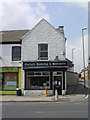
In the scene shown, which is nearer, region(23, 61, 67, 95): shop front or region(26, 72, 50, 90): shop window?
region(23, 61, 67, 95): shop front

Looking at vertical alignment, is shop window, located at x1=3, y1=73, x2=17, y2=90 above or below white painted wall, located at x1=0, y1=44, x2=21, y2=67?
below

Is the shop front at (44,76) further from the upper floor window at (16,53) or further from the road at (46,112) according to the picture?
the road at (46,112)

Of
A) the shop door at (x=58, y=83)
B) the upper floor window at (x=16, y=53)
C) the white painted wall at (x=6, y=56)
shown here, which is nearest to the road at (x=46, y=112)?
the shop door at (x=58, y=83)

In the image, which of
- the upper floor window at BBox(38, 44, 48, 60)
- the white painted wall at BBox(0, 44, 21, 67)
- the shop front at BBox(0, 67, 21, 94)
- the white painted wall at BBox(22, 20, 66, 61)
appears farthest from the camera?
the white painted wall at BBox(0, 44, 21, 67)

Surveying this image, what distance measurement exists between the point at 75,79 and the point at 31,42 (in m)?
23.7

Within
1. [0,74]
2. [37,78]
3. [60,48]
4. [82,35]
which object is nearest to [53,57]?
[60,48]

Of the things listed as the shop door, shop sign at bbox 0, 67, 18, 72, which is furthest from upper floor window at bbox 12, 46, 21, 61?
the shop door

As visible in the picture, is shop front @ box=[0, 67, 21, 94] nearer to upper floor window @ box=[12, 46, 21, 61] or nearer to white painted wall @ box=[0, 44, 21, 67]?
white painted wall @ box=[0, 44, 21, 67]

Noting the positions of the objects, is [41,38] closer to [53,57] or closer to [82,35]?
[53,57]

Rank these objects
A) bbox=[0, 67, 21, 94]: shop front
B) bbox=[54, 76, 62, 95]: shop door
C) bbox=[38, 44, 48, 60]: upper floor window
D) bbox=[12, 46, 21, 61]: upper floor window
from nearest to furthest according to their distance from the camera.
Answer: bbox=[54, 76, 62, 95]: shop door, bbox=[38, 44, 48, 60]: upper floor window, bbox=[0, 67, 21, 94]: shop front, bbox=[12, 46, 21, 61]: upper floor window

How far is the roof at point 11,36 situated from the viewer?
2732cm

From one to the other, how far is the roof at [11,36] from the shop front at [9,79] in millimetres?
3209

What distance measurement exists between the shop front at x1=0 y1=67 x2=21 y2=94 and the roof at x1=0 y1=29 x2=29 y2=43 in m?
3.21

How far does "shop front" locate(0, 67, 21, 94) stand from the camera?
26.6 meters
